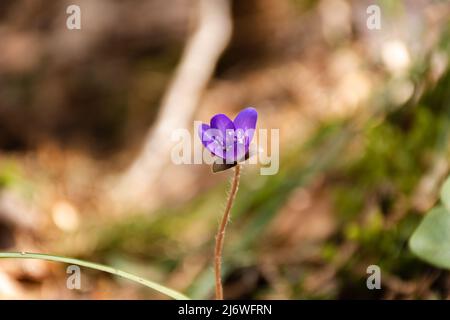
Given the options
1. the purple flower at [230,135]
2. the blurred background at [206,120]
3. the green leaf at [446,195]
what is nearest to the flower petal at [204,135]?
the purple flower at [230,135]

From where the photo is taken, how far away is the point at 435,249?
118cm

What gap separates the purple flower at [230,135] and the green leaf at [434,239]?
0.44m

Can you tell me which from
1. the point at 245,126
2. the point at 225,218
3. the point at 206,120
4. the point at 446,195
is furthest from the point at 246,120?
the point at 206,120

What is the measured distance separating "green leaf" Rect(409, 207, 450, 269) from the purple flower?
44 cm

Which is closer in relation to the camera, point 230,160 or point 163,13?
point 230,160

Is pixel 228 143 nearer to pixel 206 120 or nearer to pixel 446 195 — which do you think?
pixel 446 195

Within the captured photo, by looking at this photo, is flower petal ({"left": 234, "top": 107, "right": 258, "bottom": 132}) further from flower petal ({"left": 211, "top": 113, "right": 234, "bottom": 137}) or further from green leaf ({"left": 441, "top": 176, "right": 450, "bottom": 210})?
green leaf ({"left": 441, "top": 176, "right": 450, "bottom": 210})

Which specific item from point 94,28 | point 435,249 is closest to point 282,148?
A: point 435,249

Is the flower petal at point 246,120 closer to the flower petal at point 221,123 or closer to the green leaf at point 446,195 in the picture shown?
the flower petal at point 221,123

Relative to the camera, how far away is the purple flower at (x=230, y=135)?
1.09 m

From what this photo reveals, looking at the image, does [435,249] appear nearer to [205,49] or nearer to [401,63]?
[401,63]

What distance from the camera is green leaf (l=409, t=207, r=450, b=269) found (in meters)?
1.17

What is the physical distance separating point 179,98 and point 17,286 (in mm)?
1594

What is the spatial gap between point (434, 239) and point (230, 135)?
1.65 ft
